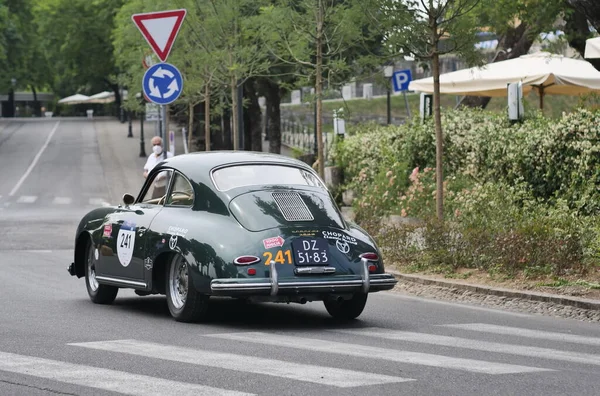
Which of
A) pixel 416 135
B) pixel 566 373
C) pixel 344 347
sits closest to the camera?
pixel 566 373

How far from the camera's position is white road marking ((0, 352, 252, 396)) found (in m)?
7.71

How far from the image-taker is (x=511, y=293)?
44.4 feet

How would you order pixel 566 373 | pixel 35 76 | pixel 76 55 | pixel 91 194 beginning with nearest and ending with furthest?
pixel 566 373
pixel 91 194
pixel 76 55
pixel 35 76

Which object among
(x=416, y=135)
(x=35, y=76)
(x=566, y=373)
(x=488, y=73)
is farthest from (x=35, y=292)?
(x=35, y=76)

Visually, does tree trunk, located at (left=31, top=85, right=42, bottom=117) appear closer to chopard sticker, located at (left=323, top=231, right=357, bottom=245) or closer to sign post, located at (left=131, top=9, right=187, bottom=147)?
sign post, located at (left=131, top=9, right=187, bottom=147)

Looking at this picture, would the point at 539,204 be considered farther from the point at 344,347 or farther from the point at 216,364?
the point at 216,364

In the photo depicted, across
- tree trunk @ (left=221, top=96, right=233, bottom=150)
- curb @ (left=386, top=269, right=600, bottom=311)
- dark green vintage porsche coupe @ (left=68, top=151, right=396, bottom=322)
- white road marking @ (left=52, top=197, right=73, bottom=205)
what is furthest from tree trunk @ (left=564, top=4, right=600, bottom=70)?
tree trunk @ (left=221, top=96, right=233, bottom=150)

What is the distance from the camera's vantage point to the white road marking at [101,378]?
304 inches

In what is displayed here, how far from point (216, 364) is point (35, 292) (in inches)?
248

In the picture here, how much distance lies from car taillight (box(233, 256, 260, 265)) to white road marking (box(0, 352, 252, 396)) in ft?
7.40

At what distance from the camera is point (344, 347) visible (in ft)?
32.0

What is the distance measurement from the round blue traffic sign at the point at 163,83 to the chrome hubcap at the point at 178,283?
28.9 ft

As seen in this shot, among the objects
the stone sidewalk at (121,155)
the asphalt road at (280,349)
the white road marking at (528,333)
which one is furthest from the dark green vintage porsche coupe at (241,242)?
the stone sidewalk at (121,155)

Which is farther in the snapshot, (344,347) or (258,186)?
(258,186)
